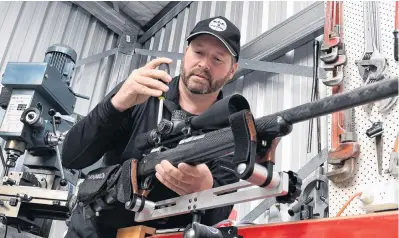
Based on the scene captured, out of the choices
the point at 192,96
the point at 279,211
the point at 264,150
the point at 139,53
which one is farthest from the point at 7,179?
the point at 139,53

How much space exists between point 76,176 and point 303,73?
1329 mm

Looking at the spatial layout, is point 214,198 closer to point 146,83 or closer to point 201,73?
point 146,83

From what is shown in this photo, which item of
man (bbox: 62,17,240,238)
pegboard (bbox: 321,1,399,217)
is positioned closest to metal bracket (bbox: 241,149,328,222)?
pegboard (bbox: 321,1,399,217)

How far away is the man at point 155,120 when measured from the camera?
0.93 m

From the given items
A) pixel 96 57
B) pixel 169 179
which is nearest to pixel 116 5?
pixel 96 57

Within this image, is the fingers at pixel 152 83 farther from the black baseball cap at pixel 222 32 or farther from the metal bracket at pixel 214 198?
the black baseball cap at pixel 222 32

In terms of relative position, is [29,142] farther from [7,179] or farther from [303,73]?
[303,73]

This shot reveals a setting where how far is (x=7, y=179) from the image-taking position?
1818mm

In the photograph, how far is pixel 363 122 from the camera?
1671 mm

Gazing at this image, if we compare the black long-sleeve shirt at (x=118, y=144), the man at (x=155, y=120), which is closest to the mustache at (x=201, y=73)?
the man at (x=155, y=120)

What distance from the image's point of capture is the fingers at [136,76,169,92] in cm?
93

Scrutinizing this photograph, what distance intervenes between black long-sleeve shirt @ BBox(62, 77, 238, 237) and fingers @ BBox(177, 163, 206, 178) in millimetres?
164

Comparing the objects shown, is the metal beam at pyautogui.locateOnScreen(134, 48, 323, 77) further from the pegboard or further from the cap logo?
the cap logo

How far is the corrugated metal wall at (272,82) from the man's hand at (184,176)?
1.13 meters
